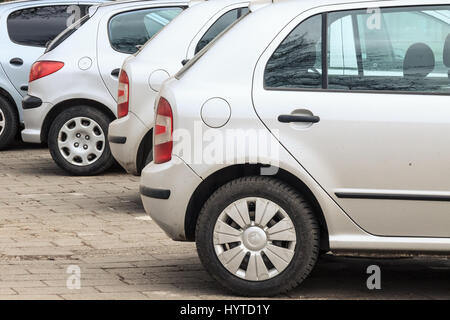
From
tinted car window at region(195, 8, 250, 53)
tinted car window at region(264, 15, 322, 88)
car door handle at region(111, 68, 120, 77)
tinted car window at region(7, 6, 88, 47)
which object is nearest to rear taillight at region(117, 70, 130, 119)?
tinted car window at region(195, 8, 250, 53)

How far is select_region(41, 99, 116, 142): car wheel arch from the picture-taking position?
39.7 ft

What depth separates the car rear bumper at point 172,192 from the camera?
680 cm

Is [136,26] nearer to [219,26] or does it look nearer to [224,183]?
[219,26]

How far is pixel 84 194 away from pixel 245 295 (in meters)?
4.46

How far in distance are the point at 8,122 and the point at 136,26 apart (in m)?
2.54

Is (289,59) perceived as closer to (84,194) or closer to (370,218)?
(370,218)

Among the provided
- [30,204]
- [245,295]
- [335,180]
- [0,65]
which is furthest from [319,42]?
[0,65]

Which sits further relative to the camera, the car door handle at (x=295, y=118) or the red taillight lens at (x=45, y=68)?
the red taillight lens at (x=45, y=68)

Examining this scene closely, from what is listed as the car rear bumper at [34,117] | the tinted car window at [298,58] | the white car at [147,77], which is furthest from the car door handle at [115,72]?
the tinted car window at [298,58]

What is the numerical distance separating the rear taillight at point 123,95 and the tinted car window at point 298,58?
339cm

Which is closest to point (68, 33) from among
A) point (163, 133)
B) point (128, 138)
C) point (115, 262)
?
point (128, 138)

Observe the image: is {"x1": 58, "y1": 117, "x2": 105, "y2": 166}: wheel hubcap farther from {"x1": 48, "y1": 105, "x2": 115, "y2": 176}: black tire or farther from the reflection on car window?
the reflection on car window

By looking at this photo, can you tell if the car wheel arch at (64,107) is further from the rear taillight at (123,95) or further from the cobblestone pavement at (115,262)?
the rear taillight at (123,95)

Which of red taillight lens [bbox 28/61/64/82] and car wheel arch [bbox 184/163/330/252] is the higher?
car wheel arch [bbox 184/163/330/252]
